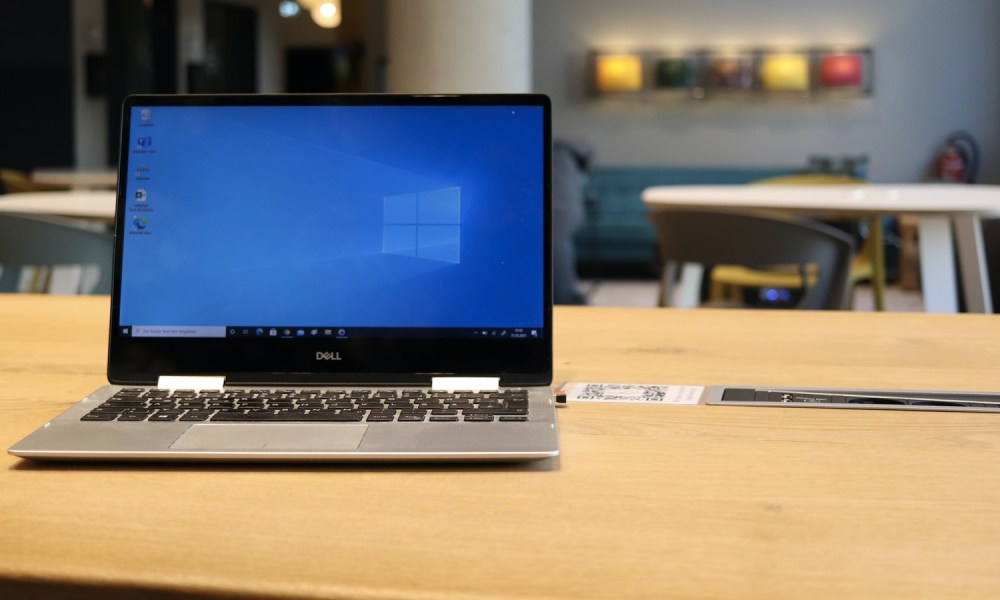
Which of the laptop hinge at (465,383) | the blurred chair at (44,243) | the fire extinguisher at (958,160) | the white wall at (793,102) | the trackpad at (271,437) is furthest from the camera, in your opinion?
the white wall at (793,102)

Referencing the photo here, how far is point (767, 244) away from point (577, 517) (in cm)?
204

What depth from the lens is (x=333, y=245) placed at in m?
0.88

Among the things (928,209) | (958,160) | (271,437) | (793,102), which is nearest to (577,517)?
(271,437)

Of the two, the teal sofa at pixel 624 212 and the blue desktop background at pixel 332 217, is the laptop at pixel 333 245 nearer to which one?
the blue desktop background at pixel 332 217

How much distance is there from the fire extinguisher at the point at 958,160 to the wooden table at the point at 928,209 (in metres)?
5.15

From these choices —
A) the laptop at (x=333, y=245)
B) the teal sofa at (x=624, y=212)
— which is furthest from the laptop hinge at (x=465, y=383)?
the teal sofa at (x=624, y=212)

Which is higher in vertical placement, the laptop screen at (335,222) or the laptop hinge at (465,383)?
the laptop screen at (335,222)

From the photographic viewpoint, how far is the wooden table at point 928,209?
2.79 meters

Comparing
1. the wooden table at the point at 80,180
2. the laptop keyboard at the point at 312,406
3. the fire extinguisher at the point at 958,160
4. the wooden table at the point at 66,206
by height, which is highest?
the fire extinguisher at the point at 958,160

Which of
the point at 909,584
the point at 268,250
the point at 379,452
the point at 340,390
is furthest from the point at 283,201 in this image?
the point at 909,584

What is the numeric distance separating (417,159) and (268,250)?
14 cm

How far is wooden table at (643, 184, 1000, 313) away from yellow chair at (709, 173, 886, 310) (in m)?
0.36

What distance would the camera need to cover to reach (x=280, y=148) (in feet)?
2.95

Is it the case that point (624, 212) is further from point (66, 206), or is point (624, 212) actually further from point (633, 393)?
point (633, 393)
